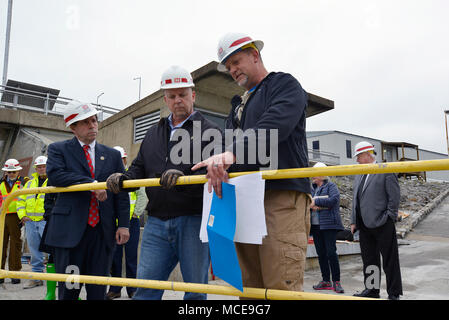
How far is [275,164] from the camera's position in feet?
5.92

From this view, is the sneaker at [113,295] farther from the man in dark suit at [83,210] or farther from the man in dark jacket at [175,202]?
the man in dark jacket at [175,202]

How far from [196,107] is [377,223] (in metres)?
4.45

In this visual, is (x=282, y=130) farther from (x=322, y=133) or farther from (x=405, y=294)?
(x=322, y=133)

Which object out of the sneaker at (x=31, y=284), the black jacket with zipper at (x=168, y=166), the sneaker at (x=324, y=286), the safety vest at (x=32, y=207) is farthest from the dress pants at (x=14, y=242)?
the sneaker at (x=324, y=286)

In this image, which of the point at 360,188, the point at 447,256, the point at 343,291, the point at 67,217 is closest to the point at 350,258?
the point at 447,256

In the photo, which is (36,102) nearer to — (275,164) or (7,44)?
(7,44)

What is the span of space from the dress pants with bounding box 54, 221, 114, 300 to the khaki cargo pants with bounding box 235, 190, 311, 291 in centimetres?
156

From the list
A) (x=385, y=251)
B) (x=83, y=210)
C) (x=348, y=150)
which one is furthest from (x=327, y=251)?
(x=348, y=150)

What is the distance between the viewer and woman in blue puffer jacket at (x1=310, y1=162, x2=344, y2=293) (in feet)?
18.1

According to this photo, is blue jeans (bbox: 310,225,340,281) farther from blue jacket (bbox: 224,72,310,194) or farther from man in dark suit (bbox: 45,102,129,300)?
blue jacket (bbox: 224,72,310,194)

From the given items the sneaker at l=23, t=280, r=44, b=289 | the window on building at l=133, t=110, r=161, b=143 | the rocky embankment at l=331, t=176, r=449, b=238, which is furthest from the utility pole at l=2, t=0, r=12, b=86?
the sneaker at l=23, t=280, r=44, b=289

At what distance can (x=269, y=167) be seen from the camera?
72.0 inches

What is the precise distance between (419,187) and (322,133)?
18420 mm
